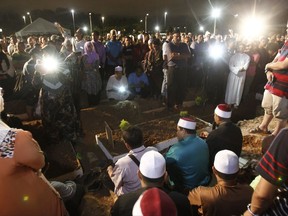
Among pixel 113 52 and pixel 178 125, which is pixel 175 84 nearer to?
pixel 113 52

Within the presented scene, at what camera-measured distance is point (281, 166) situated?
1.77 m

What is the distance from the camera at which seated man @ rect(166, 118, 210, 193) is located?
3.59 meters

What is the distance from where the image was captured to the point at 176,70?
8305mm

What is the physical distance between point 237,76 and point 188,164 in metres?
5.99

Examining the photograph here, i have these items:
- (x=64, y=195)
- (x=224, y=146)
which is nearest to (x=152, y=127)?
(x=224, y=146)

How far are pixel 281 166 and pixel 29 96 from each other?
7223mm

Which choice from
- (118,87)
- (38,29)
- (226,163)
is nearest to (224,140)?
(226,163)

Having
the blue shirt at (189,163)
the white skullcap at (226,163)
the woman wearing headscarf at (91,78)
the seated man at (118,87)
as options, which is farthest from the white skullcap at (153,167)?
the woman wearing headscarf at (91,78)

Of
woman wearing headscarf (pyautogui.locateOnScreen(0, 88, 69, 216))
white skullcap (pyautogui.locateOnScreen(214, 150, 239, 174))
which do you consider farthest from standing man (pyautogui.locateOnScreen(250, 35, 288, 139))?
woman wearing headscarf (pyautogui.locateOnScreen(0, 88, 69, 216))

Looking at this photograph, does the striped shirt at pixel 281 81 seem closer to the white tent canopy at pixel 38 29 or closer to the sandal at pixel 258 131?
the sandal at pixel 258 131

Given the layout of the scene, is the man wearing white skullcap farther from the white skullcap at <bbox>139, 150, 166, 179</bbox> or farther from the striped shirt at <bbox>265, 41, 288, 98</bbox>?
the white skullcap at <bbox>139, 150, 166, 179</bbox>

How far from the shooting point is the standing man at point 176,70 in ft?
26.6

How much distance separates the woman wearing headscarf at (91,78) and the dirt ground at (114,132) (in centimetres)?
38

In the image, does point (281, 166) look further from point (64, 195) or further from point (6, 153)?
point (64, 195)
